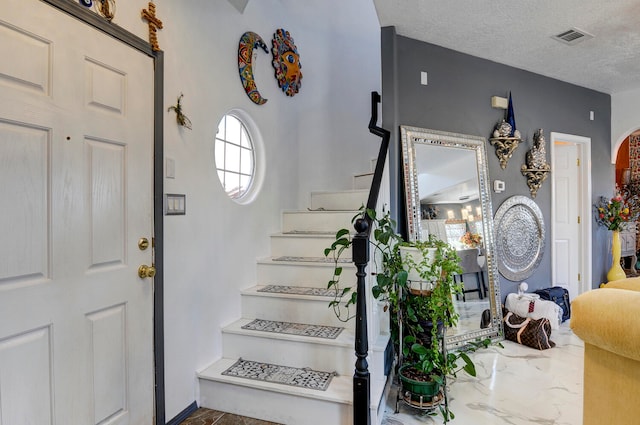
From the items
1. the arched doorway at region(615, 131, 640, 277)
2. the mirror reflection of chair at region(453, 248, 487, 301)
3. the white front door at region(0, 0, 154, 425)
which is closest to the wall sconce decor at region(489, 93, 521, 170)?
the mirror reflection of chair at region(453, 248, 487, 301)

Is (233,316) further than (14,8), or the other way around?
(233,316)

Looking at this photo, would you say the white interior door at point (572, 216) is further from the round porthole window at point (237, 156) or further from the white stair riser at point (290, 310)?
the round porthole window at point (237, 156)

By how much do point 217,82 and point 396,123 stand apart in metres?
1.46

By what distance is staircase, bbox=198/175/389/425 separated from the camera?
1866 millimetres

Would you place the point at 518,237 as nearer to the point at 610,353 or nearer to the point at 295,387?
the point at 610,353

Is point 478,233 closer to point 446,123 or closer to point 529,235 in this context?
point 529,235

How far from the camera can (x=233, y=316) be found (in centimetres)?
241

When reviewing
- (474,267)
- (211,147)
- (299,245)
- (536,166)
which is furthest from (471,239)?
(211,147)

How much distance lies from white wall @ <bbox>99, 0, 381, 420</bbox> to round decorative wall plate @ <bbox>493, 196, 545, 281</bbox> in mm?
1878

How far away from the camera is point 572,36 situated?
9.35 feet

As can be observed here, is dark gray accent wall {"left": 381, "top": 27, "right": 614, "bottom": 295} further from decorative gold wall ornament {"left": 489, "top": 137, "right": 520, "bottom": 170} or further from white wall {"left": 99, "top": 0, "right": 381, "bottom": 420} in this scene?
white wall {"left": 99, "top": 0, "right": 381, "bottom": 420}

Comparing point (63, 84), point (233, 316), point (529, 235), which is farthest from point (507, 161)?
point (63, 84)

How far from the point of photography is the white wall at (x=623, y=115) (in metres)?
4.10

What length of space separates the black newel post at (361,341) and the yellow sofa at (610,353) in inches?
34.7
